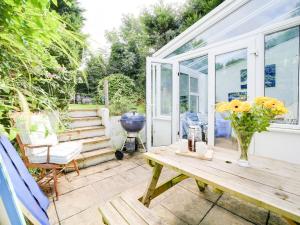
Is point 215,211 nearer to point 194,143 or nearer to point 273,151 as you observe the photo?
point 194,143

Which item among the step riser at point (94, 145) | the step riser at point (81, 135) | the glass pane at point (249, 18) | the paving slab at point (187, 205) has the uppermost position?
the glass pane at point (249, 18)

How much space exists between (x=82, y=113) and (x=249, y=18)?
12.0 ft

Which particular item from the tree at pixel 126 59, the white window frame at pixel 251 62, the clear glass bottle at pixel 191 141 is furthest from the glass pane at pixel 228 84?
the tree at pixel 126 59

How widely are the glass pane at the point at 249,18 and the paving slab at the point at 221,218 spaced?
8.93ft

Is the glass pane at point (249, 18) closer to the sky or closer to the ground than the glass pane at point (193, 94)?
closer to the sky

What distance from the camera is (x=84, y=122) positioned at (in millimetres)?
3734

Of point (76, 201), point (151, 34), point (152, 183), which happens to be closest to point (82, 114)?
point (76, 201)

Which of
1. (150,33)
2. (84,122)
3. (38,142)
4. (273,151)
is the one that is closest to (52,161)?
(38,142)

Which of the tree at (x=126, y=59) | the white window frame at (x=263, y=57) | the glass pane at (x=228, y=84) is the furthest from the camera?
the tree at (x=126, y=59)

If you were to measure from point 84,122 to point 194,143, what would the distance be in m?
2.76

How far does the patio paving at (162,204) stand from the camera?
171 cm

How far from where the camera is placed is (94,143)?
11.2 feet

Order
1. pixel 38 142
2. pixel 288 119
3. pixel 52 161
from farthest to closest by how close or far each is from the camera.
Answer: pixel 288 119 < pixel 38 142 < pixel 52 161

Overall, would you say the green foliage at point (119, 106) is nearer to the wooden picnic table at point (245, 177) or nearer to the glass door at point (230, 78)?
the glass door at point (230, 78)
